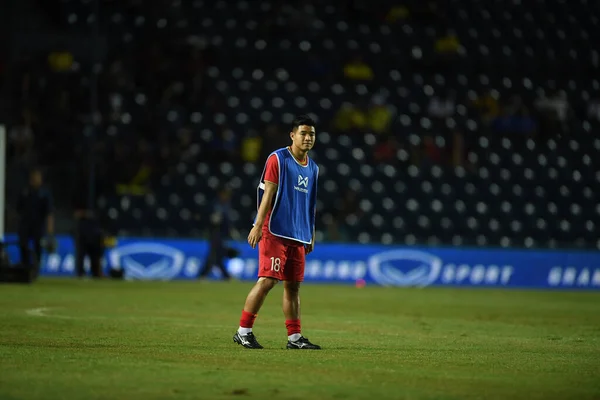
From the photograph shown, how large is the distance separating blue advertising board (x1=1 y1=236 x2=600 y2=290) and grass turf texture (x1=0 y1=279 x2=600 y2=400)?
243 inches

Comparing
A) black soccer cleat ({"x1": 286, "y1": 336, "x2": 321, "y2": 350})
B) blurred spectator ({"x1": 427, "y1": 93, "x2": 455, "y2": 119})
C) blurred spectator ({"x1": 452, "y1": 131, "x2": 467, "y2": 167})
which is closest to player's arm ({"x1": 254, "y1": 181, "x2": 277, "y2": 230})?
black soccer cleat ({"x1": 286, "y1": 336, "x2": 321, "y2": 350})

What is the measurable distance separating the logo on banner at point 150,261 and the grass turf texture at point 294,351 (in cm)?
669

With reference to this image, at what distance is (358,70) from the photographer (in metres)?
29.5

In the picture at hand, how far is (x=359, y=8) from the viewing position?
30.5 m

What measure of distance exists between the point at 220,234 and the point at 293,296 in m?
15.1

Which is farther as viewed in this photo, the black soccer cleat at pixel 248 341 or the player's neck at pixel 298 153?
the player's neck at pixel 298 153

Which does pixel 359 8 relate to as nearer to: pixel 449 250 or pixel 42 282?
pixel 449 250

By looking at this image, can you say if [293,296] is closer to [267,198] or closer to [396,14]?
[267,198]

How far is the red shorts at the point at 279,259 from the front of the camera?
977 cm

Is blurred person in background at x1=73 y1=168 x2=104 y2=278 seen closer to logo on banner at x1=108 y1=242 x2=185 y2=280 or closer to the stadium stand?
logo on banner at x1=108 y1=242 x2=185 y2=280

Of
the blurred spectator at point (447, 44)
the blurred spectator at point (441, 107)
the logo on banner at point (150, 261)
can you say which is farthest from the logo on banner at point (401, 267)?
the blurred spectator at point (447, 44)

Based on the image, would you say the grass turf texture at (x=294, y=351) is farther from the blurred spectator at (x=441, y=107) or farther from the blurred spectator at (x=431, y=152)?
the blurred spectator at (x=441, y=107)

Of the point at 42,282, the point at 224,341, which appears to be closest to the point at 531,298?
the point at 42,282

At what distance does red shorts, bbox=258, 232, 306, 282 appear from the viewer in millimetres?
9773
